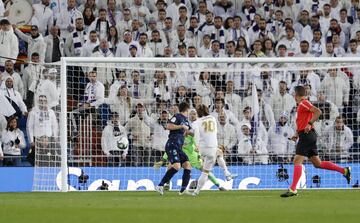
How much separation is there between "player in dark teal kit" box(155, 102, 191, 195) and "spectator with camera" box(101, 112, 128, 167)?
3692 mm

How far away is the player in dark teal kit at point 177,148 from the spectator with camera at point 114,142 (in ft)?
12.1

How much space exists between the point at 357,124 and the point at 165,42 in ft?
21.2

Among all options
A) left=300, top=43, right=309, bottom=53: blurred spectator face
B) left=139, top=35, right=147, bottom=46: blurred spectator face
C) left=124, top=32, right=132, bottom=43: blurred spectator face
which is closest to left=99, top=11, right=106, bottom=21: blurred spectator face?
left=124, top=32, right=132, bottom=43: blurred spectator face

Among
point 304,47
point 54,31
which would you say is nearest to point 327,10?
point 304,47

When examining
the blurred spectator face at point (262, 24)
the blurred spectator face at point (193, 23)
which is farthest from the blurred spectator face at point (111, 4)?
the blurred spectator face at point (262, 24)

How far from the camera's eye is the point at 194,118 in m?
27.2

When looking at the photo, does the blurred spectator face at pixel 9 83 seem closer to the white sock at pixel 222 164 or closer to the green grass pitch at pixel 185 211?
the white sock at pixel 222 164

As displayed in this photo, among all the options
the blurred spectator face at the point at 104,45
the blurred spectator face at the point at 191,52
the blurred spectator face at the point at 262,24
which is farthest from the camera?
the blurred spectator face at the point at 262,24

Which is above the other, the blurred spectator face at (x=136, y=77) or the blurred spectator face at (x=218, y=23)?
the blurred spectator face at (x=218, y=23)

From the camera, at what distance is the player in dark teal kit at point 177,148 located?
2245 cm

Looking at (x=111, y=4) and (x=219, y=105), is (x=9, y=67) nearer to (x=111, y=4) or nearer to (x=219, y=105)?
(x=111, y=4)

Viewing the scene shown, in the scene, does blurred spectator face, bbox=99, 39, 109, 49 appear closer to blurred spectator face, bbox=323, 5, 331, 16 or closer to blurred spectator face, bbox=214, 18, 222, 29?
blurred spectator face, bbox=214, 18, 222, 29

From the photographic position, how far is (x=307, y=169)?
27.0 metres

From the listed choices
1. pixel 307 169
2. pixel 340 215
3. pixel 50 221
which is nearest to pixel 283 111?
pixel 307 169
